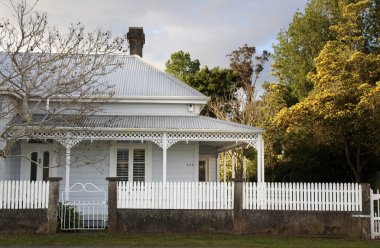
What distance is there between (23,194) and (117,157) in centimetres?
587

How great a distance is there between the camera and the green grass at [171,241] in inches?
565

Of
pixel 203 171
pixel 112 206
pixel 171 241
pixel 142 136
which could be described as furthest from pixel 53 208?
pixel 203 171

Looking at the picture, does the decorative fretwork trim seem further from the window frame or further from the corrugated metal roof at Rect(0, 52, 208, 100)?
the corrugated metal roof at Rect(0, 52, 208, 100)

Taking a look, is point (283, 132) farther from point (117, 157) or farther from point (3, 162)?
point (3, 162)

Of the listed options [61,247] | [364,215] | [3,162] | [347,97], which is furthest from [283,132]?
[61,247]

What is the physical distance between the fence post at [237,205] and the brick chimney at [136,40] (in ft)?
38.5

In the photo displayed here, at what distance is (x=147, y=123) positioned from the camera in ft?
66.8

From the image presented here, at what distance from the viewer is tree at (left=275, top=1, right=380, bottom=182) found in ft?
75.9

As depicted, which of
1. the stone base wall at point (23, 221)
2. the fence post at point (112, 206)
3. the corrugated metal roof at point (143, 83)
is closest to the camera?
the stone base wall at point (23, 221)

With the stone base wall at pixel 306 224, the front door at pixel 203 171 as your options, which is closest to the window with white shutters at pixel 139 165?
the front door at pixel 203 171

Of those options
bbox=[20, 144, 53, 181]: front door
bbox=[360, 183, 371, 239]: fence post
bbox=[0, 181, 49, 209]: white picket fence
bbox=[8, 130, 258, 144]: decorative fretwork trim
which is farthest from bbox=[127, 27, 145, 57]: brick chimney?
bbox=[360, 183, 371, 239]: fence post

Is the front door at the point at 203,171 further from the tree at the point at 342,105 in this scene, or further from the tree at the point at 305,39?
the tree at the point at 305,39

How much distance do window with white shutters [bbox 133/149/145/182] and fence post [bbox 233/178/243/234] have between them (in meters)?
5.64

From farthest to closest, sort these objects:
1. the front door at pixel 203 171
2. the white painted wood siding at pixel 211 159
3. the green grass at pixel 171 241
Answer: the front door at pixel 203 171 < the white painted wood siding at pixel 211 159 < the green grass at pixel 171 241
